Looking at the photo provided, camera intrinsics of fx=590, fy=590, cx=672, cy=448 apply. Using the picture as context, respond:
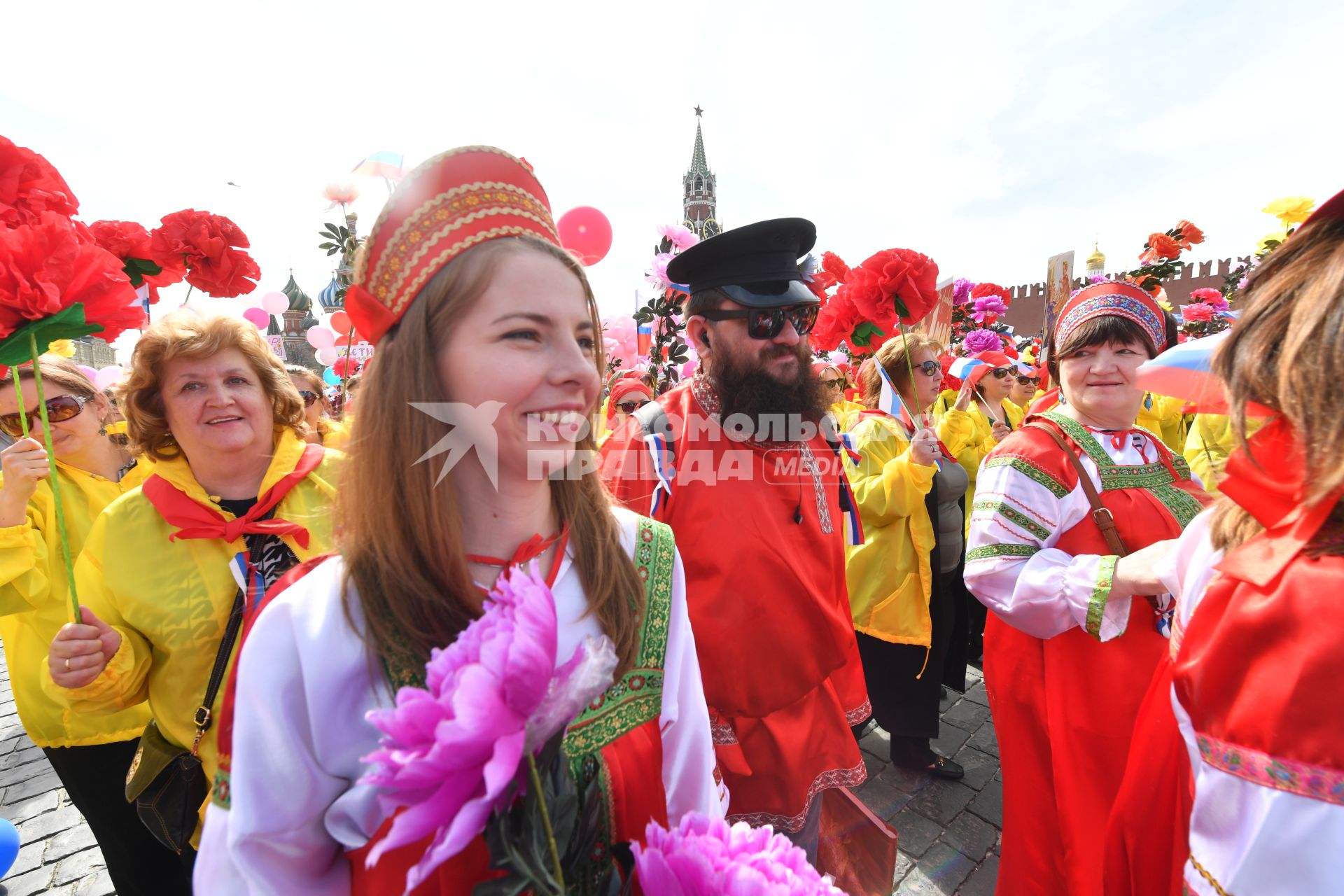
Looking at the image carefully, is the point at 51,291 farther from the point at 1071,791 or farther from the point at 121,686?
the point at 1071,791

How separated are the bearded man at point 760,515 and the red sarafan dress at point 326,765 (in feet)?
3.63

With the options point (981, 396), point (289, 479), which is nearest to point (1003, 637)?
point (289, 479)

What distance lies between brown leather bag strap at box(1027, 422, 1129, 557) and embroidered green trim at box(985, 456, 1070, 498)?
0.25 ft

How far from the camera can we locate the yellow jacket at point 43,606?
2516 millimetres

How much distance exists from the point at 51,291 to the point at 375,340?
Result: 1150 millimetres

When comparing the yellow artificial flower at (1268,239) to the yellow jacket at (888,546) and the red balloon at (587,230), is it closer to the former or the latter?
the yellow jacket at (888,546)

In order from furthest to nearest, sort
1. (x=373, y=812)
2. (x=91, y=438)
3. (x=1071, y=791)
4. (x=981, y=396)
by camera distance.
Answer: (x=981, y=396)
(x=91, y=438)
(x=1071, y=791)
(x=373, y=812)

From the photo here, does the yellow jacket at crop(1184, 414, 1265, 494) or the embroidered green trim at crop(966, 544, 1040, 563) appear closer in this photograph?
the embroidered green trim at crop(966, 544, 1040, 563)

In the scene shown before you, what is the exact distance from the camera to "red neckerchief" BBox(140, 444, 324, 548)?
2.04 meters

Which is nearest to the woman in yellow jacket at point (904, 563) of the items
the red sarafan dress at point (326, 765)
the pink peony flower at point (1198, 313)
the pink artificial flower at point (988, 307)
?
the red sarafan dress at point (326, 765)

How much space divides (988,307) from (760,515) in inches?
285

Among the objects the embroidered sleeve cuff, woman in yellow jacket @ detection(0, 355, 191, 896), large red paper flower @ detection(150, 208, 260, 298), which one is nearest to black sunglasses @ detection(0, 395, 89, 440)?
woman in yellow jacket @ detection(0, 355, 191, 896)

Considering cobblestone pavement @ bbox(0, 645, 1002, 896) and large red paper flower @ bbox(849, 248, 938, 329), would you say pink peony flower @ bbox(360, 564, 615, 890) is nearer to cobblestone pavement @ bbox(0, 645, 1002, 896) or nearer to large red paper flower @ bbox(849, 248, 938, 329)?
large red paper flower @ bbox(849, 248, 938, 329)

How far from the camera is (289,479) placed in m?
2.26
